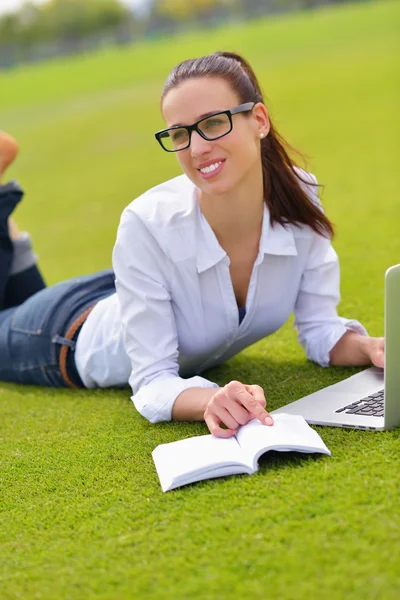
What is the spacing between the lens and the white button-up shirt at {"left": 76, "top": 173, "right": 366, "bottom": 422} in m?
2.99

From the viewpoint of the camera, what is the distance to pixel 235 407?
257 centimetres

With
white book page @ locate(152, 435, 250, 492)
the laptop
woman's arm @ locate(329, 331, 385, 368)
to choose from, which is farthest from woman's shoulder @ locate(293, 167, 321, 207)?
white book page @ locate(152, 435, 250, 492)

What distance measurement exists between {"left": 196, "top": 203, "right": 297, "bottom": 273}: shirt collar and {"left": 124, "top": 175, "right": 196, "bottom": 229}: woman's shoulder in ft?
0.17

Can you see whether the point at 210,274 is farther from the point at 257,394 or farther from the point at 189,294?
the point at 257,394

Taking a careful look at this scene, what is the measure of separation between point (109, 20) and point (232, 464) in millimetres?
96431

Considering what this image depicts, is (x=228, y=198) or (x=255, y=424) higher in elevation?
(x=228, y=198)

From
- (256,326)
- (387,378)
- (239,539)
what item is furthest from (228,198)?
Result: (239,539)

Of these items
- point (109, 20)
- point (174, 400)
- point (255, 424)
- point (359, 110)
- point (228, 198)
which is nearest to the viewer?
point (255, 424)

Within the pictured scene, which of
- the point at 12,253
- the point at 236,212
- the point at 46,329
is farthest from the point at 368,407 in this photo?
the point at 12,253

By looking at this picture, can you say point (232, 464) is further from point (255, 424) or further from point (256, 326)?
point (256, 326)

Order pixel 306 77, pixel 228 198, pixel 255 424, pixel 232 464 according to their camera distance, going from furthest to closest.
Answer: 1. pixel 306 77
2. pixel 228 198
3. pixel 255 424
4. pixel 232 464

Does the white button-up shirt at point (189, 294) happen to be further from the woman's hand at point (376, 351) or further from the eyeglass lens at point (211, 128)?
the eyeglass lens at point (211, 128)

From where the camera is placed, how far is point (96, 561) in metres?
2.07

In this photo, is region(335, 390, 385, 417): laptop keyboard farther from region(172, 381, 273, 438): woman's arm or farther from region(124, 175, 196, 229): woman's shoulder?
region(124, 175, 196, 229): woman's shoulder
